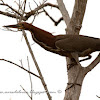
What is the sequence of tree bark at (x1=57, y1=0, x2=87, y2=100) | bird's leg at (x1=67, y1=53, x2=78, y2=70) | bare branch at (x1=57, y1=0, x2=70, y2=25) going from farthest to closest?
bare branch at (x1=57, y1=0, x2=70, y2=25) < bird's leg at (x1=67, y1=53, x2=78, y2=70) < tree bark at (x1=57, y1=0, x2=87, y2=100)

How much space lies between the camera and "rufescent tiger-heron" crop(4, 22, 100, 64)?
1.43m

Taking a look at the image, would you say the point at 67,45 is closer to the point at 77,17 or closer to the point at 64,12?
the point at 77,17

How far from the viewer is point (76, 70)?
1.38 meters

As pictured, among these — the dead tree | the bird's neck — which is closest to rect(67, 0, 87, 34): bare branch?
the dead tree

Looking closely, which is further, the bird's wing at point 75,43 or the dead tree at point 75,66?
the bird's wing at point 75,43

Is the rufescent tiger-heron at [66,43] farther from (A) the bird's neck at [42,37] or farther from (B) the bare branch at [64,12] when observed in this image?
(B) the bare branch at [64,12]

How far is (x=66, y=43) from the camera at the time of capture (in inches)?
57.4

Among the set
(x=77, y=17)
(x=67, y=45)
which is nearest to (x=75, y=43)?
(x=67, y=45)

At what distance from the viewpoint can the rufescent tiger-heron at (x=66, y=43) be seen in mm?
1428

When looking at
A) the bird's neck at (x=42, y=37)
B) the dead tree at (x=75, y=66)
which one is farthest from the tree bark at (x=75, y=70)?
the bird's neck at (x=42, y=37)

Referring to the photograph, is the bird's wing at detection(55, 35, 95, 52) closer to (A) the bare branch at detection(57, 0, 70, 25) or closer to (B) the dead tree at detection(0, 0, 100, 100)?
(B) the dead tree at detection(0, 0, 100, 100)

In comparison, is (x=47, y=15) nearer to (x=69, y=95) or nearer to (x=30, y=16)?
(x=30, y=16)

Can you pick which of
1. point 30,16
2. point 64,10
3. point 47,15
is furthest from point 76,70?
point 47,15

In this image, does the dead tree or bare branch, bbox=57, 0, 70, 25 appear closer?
the dead tree
